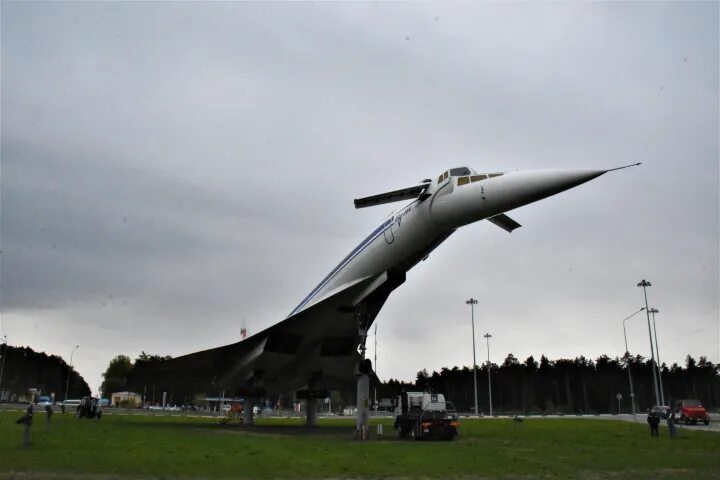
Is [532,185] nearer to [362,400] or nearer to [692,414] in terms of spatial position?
[362,400]

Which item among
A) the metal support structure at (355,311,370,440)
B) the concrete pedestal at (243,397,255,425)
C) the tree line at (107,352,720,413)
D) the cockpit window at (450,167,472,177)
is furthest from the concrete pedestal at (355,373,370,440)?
the tree line at (107,352,720,413)

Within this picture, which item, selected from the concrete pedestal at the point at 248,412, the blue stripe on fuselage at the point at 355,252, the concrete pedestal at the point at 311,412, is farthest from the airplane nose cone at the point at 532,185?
the concrete pedestal at the point at 248,412

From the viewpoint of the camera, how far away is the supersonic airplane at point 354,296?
14180mm

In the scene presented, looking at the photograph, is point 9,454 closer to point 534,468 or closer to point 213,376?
point 534,468

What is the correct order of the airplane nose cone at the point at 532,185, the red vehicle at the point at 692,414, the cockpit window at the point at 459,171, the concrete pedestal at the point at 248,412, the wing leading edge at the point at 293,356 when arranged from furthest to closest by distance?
the red vehicle at the point at 692,414 < the concrete pedestal at the point at 248,412 < the wing leading edge at the point at 293,356 < the cockpit window at the point at 459,171 < the airplane nose cone at the point at 532,185

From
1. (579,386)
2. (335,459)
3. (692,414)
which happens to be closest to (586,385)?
(579,386)

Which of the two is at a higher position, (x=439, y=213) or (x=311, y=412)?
(x=439, y=213)

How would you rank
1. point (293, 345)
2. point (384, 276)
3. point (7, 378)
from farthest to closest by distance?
point (7, 378)
point (293, 345)
point (384, 276)

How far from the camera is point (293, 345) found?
22.6 meters

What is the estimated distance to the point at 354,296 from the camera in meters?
19.5

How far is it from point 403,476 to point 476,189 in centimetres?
766

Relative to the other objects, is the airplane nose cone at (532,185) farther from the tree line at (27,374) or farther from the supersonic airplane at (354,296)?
the tree line at (27,374)

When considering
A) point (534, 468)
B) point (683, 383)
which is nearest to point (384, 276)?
point (534, 468)

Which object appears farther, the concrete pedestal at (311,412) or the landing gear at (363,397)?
the concrete pedestal at (311,412)
